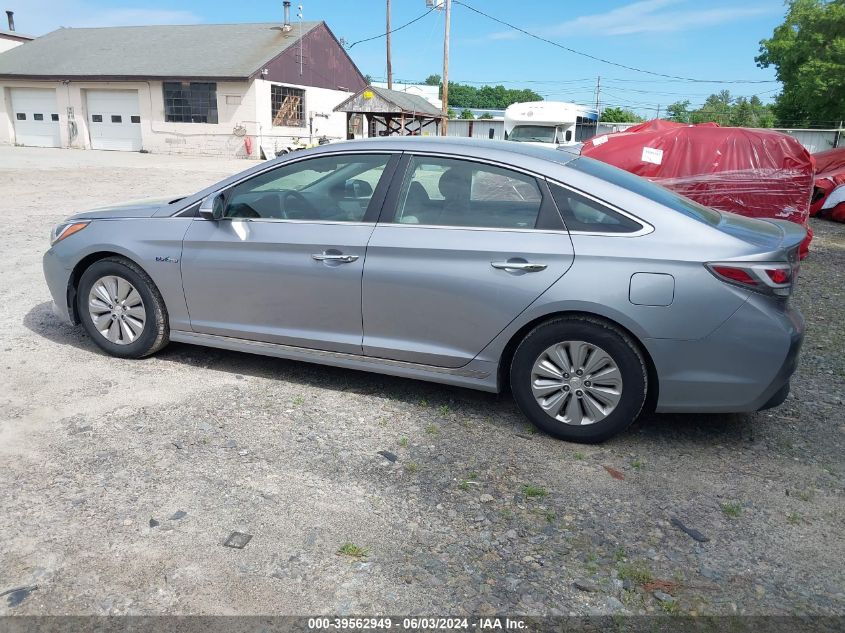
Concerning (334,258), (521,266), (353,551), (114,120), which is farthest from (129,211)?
(114,120)

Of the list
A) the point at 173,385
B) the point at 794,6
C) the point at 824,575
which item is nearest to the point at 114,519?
the point at 173,385

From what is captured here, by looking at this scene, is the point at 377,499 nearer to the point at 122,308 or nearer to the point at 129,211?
the point at 122,308

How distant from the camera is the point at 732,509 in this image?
3.24 m

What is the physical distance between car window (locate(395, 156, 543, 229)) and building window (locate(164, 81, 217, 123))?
1279 inches

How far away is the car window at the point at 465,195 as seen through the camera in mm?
3926

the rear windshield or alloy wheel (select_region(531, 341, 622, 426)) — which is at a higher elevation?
the rear windshield

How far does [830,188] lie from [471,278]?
14341 mm

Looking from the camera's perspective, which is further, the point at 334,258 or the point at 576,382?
the point at 334,258

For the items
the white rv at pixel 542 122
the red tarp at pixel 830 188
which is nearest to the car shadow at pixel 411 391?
the red tarp at pixel 830 188

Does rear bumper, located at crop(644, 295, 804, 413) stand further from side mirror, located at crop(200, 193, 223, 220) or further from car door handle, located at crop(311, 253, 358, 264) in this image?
side mirror, located at crop(200, 193, 223, 220)

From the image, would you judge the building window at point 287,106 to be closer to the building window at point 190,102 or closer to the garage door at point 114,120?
the building window at point 190,102

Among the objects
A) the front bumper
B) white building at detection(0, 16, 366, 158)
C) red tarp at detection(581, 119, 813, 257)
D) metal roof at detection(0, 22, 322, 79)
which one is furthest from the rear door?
metal roof at detection(0, 22, 322, 79)

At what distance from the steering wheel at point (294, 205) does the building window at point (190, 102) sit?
31.9 meters

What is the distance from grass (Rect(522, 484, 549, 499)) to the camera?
3.32 meters
